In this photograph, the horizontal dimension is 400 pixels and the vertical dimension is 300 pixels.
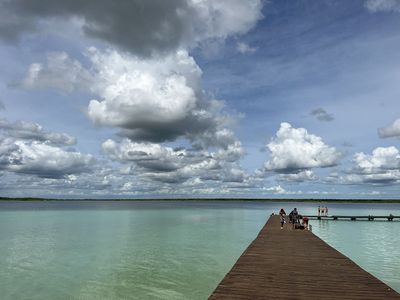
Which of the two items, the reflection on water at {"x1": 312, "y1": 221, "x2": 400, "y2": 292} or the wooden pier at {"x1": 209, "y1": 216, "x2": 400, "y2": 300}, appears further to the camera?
the reflection on water at {"x1": 312, "y1": 221, "x2": 400, "y2": 292}

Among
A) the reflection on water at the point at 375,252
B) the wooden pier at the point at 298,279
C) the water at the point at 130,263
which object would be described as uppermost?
the wooden pier at the point at 298,279

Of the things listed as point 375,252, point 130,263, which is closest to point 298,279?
point 130,263

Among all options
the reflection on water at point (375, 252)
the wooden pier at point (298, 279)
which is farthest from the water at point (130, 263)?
the wooden pier at point (298, 279)

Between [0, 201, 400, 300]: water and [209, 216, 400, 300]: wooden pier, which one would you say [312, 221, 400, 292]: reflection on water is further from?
[209, 216, 400, 300]: wooden pier

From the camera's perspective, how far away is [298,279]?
14188 millimetres

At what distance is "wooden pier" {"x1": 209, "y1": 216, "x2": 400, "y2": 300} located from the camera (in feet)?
39.2

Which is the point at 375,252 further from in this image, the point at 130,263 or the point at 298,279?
the point at 298,279

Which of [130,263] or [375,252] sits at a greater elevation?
[375,252]

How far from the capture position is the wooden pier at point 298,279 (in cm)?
1195

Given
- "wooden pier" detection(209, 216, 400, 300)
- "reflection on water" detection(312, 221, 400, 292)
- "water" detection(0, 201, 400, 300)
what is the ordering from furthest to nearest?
"reflection on water" detection(312, 221, 400, 292)
"water" detection(0, 201, 400, 300)
"wooden pier" detection(209, 216, 400, 300)

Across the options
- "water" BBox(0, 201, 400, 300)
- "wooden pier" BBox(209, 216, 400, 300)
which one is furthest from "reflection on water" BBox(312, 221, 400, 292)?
"wooden pier" BBox(209, 216, 400, 300)

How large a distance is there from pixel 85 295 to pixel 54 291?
2027mm

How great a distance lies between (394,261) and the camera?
27812mm

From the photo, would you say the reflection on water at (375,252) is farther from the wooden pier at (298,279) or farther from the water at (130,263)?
the wooden pier at (298,279)
